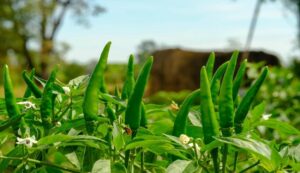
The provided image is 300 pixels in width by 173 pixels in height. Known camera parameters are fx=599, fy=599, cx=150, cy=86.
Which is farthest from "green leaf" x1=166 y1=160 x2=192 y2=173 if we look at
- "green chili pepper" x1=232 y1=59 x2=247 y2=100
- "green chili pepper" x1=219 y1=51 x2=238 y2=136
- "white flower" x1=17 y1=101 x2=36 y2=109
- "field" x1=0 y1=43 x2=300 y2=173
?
"white flower" x1=17 y1=101 x2=36 y2=109

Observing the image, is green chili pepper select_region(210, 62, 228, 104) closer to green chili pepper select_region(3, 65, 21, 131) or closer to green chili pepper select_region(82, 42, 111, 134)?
green chili pepper select_region(82, 42, 111, 134)

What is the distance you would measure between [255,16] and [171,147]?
11794 millimetres

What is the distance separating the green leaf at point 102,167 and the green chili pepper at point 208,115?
0.18 m

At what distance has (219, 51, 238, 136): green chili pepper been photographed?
107 centimetres

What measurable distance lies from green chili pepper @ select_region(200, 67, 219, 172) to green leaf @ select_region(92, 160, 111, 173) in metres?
0.18

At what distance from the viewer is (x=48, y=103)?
115 cm

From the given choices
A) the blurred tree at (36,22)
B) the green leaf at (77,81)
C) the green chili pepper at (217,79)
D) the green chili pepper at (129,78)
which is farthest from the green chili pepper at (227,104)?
the blurred tree at (36,22)

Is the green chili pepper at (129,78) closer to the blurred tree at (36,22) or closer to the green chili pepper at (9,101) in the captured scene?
the green chili pepper at (9,101)

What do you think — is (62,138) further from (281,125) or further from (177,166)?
(281,125)

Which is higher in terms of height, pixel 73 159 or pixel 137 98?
pixel 137 98

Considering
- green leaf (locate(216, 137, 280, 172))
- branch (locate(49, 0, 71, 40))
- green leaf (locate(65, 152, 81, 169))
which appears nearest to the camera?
green leaf (locate(216, 137, 280, 172))

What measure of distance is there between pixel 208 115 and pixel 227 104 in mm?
55

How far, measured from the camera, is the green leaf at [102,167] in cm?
96

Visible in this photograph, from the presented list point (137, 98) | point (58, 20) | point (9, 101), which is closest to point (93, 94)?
point (137, 98)
